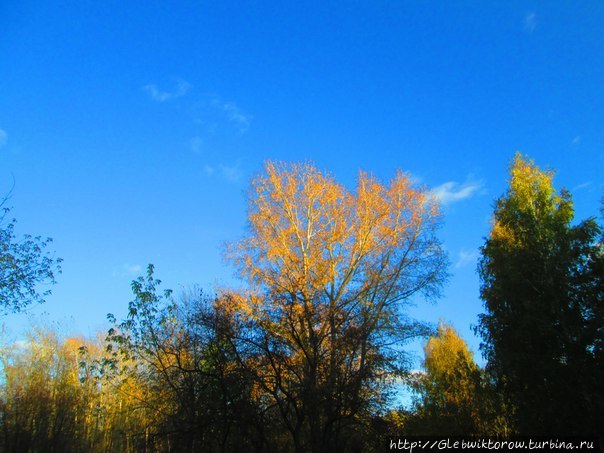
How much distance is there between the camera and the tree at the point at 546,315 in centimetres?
1202

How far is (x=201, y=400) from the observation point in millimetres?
10641

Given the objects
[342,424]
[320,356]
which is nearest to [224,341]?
[320,356]

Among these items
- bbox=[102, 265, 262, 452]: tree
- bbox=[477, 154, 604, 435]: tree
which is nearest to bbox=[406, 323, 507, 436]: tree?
bbox=[477, 154, 604, 435]: tree

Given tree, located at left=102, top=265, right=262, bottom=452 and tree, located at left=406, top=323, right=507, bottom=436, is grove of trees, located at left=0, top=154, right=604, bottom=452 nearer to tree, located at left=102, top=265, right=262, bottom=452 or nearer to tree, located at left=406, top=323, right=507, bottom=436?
tree, located at left=102, top=265, right=262, bottom=452

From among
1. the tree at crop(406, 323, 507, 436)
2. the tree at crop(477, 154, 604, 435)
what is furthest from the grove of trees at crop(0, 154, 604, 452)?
the tree at crop(406, 323, 507, 436)

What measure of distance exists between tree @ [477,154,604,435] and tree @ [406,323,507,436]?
4.11 metres

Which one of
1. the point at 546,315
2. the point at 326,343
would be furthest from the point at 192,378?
the point at 546,315

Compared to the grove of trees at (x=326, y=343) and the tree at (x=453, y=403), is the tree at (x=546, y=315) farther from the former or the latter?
the tree at (x=453, y=403)

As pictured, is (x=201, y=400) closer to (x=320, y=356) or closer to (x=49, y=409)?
(x=320, y=356)

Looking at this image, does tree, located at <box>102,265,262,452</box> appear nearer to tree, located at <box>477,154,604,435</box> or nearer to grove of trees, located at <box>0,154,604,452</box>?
grove of trees, located at <box>0,154,604,452</box>

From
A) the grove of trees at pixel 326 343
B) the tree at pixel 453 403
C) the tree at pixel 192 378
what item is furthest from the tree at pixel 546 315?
the tree at pixel 192 378

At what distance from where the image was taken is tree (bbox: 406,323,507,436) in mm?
20734

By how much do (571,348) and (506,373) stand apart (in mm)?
2325

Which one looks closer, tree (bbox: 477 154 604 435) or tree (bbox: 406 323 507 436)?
tree (bbox: 477 154 604 435)
